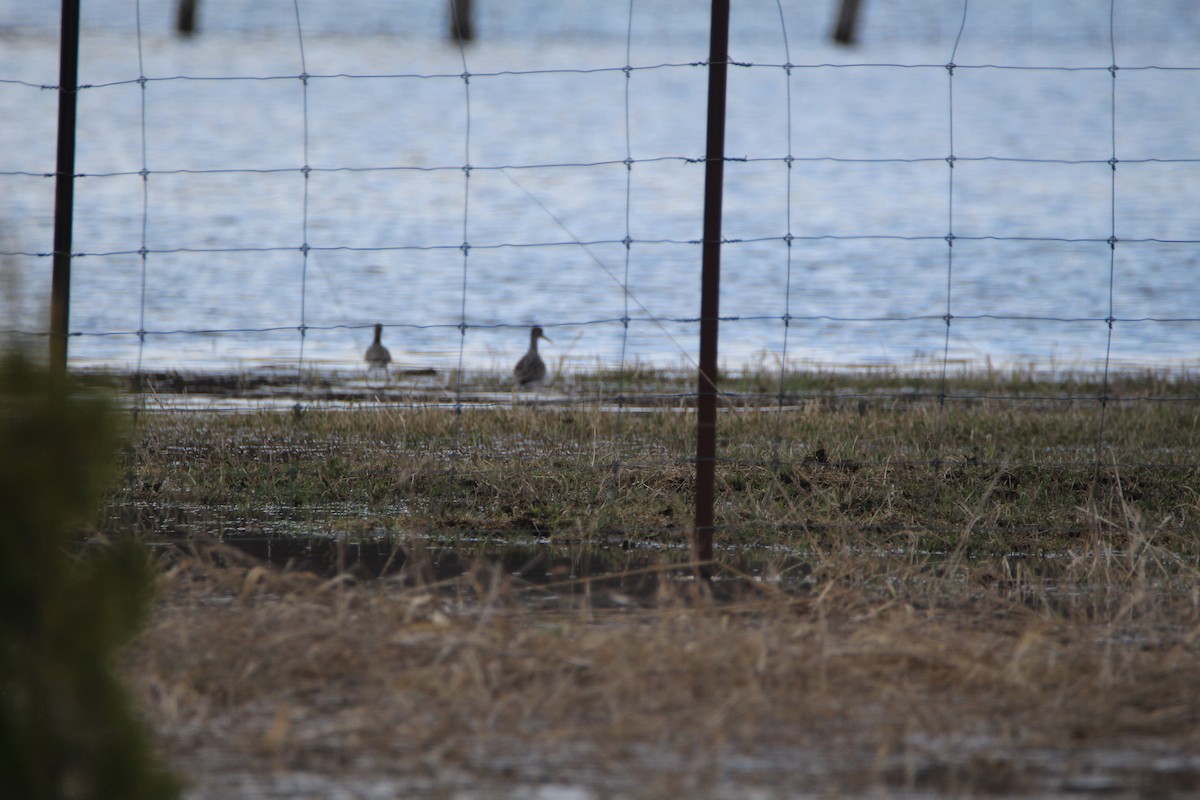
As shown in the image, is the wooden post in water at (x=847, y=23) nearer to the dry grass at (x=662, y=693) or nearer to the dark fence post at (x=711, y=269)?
the dark fence post at (x=711, y=269)

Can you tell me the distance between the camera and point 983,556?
573 cm

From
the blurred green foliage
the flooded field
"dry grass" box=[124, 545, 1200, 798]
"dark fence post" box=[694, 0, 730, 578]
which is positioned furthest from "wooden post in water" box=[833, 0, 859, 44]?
the blurred green foliage

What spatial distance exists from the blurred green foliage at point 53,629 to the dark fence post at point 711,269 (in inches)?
121

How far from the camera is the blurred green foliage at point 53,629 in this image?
8.62 ft

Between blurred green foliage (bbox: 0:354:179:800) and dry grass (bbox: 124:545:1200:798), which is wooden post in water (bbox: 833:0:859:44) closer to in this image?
dry grass (bbox: 124:545:1200:798)

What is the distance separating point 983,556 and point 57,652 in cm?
405

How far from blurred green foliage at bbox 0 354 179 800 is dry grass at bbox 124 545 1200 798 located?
501 millimetres

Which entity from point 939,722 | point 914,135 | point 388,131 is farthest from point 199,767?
point 914,135

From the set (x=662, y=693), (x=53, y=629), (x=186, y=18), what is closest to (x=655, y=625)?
(x=662, y=693)

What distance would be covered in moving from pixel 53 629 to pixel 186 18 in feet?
97.6

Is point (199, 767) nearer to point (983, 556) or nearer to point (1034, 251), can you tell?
point (983, 556)

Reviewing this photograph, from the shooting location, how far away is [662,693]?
11.9ft

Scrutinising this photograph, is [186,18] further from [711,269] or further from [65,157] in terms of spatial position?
[711,269]

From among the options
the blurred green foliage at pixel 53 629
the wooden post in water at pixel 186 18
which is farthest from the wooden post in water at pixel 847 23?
the blurred green foliage at pixel 53 629
